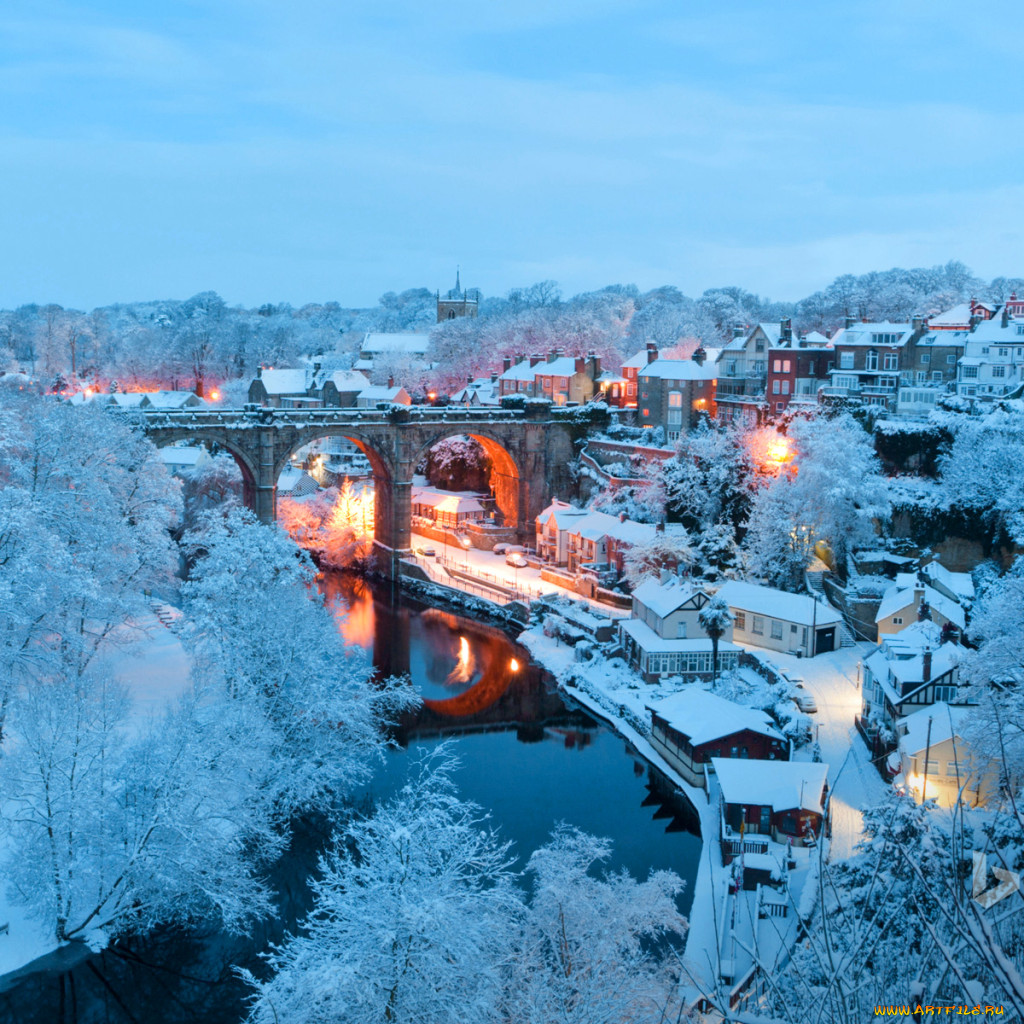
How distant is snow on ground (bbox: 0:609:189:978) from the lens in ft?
67.3

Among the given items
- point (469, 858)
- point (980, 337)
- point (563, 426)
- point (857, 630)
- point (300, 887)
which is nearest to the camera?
point (469, 858)

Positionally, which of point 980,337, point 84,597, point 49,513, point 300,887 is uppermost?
point 980,337

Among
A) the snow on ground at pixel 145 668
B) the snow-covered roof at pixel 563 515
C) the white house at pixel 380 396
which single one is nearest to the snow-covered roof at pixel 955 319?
the snow-covered roof at pixel 563 515

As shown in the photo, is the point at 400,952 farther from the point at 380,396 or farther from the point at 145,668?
the point at 380,396

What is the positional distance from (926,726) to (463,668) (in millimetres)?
19212

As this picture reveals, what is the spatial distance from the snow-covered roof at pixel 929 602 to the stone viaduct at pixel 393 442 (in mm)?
25733

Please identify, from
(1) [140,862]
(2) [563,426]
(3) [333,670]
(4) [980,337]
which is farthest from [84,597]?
(4) [980,337]

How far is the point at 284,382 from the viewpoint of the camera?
275 ft

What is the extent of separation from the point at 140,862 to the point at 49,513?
449 inches

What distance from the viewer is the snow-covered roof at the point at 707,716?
1078 inches

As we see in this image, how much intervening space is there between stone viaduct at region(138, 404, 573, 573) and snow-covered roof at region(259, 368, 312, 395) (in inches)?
1086

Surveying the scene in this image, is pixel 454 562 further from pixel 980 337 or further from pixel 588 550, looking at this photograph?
pixel 980 337

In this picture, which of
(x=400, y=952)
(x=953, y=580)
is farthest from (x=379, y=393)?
(x=400, y=952)

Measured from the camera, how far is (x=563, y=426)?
58156 millimetres
